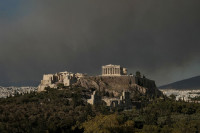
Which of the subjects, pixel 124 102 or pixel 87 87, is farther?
pixel 87 87

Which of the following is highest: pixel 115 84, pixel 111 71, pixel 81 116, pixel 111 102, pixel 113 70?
pixel 113 70

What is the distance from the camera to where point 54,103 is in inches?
3196

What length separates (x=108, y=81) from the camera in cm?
11325

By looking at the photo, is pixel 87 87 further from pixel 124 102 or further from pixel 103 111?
pixel 103 111

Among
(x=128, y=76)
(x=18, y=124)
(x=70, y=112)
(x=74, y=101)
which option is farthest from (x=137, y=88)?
(x=18, y=124)

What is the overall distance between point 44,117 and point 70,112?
22.3 feet

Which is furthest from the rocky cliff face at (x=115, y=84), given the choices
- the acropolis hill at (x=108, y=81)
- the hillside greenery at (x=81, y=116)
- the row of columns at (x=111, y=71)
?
the hillside greenery at (x=81, y=116)

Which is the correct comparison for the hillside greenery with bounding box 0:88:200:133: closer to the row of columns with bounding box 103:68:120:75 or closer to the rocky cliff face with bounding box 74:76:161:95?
the rocky cliff face with bounding box 74:76:161:95

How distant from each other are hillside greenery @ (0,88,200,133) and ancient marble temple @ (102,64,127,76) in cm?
2724

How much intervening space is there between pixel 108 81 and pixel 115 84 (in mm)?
2592

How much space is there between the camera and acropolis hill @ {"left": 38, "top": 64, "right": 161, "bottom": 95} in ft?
352

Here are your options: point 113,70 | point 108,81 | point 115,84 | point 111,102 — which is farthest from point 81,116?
point 113,70

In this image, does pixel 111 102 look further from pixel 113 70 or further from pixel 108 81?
pixel 113 70

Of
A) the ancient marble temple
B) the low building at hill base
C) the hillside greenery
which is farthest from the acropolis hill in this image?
the low building at hill base
